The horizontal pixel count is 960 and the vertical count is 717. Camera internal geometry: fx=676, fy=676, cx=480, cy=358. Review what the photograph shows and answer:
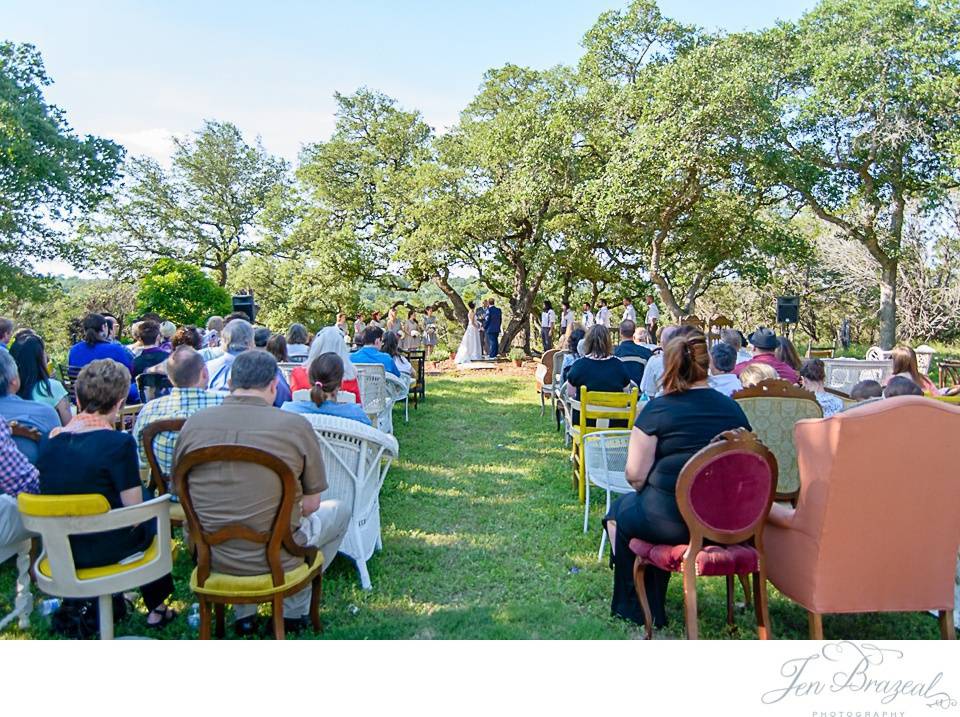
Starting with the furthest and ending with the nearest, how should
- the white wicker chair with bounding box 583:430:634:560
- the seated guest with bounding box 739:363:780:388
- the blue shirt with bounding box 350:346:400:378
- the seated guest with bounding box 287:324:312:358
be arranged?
the seated guest with bounding box 287:324:312:358, the blue shirt with bounding box 350:346:400:378, the seated guest with bounding box 739:363:780:388, the white wicker chair with bounding box 583:430:634:560

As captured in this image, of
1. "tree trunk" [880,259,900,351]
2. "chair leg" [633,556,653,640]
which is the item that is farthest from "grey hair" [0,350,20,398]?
"tree trunk" [880,259,900,351]

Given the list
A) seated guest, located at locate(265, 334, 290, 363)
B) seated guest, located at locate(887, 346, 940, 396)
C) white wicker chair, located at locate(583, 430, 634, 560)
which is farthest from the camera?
seated guest, located at locate(265, 334, 290, 363)

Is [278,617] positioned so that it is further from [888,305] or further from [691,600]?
[888,305]

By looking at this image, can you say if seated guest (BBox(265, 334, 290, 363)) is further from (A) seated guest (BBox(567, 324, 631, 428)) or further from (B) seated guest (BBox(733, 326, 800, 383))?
(B) seated guest (BBox(733, 326, 800, 383))

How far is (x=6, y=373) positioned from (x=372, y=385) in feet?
10.6

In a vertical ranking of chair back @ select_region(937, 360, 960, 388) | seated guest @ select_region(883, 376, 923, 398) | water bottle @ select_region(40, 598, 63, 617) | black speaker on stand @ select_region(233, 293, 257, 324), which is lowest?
water bottle @ select_region(40, 598, 63, 617)

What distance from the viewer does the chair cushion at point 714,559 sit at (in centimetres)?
252

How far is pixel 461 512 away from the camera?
466 centimetres

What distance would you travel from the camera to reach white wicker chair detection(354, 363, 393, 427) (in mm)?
6141

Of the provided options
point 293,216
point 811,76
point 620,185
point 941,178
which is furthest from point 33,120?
point 941,178

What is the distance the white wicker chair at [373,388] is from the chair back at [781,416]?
3484 millimetres

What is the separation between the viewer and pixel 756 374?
159 inches

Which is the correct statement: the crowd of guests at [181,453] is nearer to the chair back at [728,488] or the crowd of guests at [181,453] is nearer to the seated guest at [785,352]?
the chair back at [728,488]
